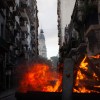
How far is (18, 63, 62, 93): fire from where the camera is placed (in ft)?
42.8

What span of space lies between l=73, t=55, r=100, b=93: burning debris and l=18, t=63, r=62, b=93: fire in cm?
105

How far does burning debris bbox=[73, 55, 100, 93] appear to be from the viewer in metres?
11.9

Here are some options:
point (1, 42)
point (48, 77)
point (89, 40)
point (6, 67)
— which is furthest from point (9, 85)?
point (48, 77)

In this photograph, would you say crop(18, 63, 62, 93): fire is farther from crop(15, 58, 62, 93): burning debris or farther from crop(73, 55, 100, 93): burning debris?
crop(73, 55, 100, 93): burning debris

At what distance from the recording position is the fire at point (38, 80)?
513 inches

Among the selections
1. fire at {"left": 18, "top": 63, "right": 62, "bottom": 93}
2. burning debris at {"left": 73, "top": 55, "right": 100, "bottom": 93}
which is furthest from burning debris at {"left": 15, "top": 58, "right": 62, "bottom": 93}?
burning debris at {"left": 73, "top": 55, "right": 100, "bottom": 93}

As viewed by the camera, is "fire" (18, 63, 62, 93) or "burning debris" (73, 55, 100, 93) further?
"fire" (18, 63, 62, 93)

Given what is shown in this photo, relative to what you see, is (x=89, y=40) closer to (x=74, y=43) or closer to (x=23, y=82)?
(x=74, y=43)

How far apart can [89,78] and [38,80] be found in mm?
Result: 2176

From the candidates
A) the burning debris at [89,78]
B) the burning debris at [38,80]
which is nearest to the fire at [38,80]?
the burning debris at [38,80]

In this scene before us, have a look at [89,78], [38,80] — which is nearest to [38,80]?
[38,80]

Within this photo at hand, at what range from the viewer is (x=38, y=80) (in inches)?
516

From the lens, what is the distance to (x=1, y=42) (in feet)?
137

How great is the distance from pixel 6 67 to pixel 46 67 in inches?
1414
